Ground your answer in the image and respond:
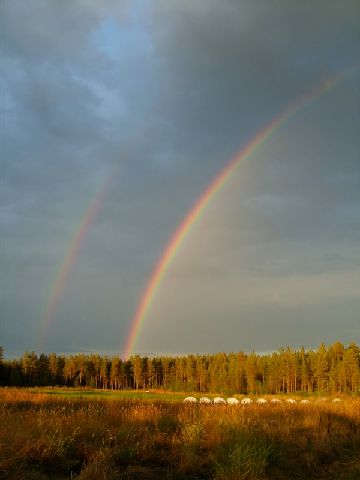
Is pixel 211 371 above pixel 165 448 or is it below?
below

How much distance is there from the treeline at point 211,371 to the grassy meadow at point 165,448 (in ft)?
249

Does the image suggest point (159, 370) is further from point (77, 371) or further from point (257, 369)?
point (257, 369)

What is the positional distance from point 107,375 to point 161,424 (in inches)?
5635

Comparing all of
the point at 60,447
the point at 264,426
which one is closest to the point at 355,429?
the point at 264,426

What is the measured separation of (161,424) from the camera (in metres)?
10.5

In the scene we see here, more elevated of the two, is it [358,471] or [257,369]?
[358,471]

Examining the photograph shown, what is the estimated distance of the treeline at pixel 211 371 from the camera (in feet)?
314

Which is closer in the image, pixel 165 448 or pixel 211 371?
pixel 165 448

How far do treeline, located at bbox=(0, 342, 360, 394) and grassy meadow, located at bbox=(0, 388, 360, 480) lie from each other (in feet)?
249

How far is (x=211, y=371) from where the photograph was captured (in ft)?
411

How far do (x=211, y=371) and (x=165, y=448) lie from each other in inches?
4757

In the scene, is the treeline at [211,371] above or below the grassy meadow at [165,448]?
below

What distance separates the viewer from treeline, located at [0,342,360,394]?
9581 centimetres

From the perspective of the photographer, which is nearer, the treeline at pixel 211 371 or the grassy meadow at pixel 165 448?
the grassy meadow at pixel 165 448
